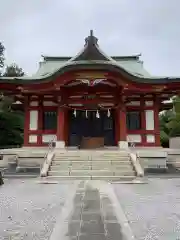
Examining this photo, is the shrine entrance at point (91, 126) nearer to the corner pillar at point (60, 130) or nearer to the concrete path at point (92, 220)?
the corner pillar at point (60, 130)

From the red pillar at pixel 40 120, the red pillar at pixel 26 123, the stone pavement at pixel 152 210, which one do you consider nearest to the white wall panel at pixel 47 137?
the red pillar at pixel 40 120

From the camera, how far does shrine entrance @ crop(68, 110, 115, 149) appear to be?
1905 centimetres

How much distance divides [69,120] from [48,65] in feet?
24.5

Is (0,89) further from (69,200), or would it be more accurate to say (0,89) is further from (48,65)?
(69,200)

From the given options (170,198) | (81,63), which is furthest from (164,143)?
(170,198)

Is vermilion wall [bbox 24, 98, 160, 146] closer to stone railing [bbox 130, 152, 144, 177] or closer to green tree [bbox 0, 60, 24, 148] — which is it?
stone railing [bbox 130, 152, 144, 177]

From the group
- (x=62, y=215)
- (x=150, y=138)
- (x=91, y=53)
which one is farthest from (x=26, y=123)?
(x=62, y=215)

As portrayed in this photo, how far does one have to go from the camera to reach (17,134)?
28.0 metres

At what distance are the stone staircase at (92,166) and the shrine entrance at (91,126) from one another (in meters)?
4.52

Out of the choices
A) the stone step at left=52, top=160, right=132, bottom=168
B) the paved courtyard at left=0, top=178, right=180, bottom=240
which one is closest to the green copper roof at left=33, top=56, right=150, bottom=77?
the stone step at left=52, top=160, right=132, bottom=168

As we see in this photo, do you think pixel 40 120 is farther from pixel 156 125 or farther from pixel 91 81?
pixel 156 125

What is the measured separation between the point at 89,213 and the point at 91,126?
13380 millimetres

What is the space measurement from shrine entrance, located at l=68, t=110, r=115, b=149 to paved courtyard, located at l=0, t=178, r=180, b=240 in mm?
9812

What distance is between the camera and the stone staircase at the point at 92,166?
11.8 meters
